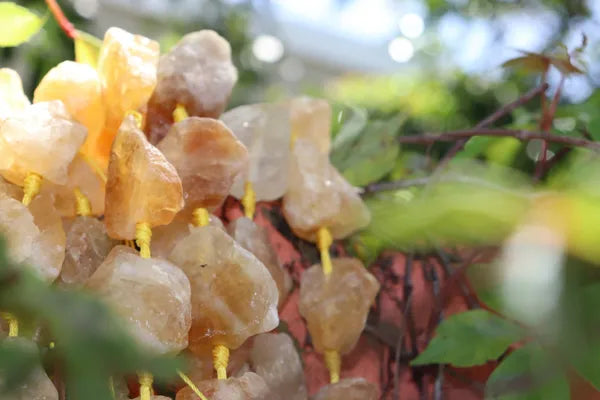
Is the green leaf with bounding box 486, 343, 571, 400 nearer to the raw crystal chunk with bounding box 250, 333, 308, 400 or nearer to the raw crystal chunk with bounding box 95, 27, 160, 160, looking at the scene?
the raw crystal chunk with bounding box 250, 333, 308, 400

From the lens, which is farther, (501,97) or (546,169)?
(501,97)

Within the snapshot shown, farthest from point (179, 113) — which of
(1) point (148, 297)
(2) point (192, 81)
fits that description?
(1) point (148, 297)

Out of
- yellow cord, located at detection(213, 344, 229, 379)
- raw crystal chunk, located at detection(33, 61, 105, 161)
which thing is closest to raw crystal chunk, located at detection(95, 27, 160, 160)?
raw crystal chunk, located at detection(33, 61, 105, 161)

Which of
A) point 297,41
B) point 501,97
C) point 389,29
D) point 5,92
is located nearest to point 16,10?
point 5,92

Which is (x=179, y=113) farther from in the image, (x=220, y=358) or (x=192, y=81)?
(x=220, y=358)

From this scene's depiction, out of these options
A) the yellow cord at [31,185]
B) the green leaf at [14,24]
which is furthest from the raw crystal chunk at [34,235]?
the green leaf at [14,24]

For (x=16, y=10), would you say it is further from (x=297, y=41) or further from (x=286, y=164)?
(x=297, y=41)
